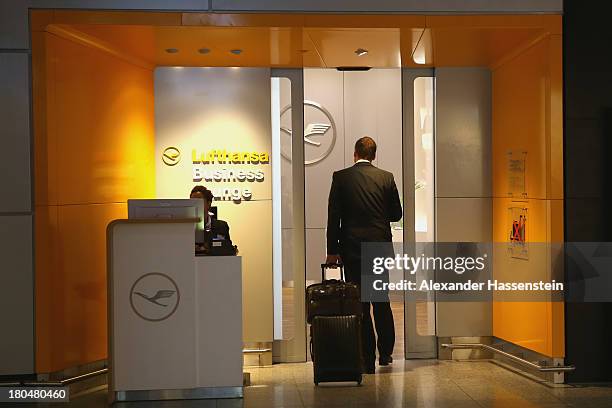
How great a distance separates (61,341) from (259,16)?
2872mm

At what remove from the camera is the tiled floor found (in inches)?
263

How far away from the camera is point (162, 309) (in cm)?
673

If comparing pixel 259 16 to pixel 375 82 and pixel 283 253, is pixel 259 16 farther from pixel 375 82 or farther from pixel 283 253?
pixel 375 82

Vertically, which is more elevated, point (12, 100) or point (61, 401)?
point (12, 100)

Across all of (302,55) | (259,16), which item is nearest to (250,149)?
(302,55)

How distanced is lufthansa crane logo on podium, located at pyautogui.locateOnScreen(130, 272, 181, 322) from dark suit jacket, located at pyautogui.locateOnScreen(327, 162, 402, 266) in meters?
1.65

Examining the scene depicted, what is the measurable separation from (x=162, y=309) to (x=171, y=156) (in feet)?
7.15

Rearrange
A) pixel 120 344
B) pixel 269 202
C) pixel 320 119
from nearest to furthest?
pixel 120 344 → pixel 269 202 → pixel 320 119

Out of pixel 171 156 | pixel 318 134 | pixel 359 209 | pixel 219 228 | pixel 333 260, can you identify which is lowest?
pixel 333 260

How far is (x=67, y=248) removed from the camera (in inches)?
287

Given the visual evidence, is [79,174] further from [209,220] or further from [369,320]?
[369,320]

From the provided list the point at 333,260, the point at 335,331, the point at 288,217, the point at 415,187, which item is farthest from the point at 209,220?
the point at 415,187

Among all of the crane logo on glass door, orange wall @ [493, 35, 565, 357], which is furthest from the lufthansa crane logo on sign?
orange wall @ [493, 35, 565, 357]

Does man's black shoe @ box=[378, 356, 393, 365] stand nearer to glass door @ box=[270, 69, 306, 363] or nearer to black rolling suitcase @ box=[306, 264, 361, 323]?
glass door @ box=[270, 69, 306, 363]
